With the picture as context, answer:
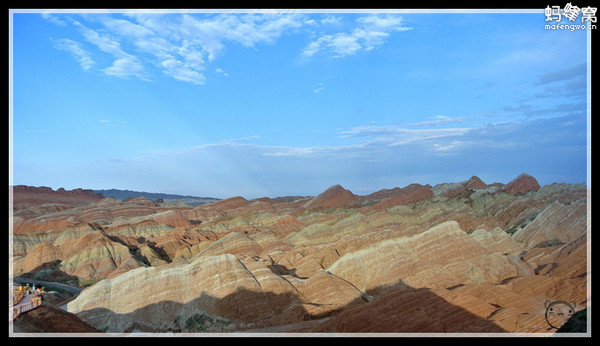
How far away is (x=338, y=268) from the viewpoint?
40188 mm

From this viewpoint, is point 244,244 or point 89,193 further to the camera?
point 89,193

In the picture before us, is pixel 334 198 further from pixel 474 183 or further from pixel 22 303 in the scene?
pixel 22 303

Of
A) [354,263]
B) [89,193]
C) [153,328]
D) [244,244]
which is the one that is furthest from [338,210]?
[89,193]

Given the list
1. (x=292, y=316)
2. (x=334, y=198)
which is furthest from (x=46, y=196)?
(x=292, y=316)

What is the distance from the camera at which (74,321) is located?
1018 inches

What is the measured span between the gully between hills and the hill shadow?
78 mm

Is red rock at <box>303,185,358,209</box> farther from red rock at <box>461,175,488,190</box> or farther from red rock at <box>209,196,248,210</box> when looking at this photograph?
red rock at <box>461,175,488,190</box>

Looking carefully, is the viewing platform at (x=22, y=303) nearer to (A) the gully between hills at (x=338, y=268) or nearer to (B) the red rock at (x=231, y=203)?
(A) the gully between hills at (x=338, y=268)

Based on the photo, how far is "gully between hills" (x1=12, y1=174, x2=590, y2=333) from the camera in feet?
82.4

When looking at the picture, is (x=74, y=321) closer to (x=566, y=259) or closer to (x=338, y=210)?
(x=566, y=259)

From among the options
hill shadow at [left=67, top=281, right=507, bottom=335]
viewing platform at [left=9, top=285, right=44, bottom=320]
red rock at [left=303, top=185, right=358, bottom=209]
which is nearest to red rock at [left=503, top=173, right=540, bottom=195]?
red rock at [left=303, top=185, right=358, bottom=209]

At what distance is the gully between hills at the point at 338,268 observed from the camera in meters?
25.1

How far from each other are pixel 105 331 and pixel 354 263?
18.6 m
